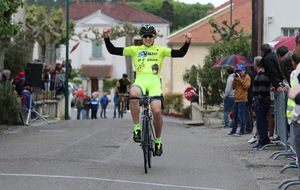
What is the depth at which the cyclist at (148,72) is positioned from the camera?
475 inches

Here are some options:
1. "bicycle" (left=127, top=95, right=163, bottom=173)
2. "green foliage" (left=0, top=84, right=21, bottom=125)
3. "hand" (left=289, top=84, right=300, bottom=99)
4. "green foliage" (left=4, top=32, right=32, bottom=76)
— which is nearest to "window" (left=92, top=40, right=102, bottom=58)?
"green foliage" (left=4, top=32, right=32, bottom=76)

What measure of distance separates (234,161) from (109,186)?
4.39 meters

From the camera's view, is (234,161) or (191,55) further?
(191,55)

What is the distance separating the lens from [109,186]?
1048 centimetres

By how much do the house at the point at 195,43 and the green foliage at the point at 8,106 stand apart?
3538cm

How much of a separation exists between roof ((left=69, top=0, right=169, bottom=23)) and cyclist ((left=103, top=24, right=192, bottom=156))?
245 feet

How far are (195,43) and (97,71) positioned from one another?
81.2ft

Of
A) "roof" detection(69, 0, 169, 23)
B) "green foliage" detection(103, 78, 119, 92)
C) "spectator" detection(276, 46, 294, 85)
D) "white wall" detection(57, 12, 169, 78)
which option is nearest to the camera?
"spectator" detection(276, 46, 294, 85)

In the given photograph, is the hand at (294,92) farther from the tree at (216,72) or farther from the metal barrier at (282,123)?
the tree at (216,72)

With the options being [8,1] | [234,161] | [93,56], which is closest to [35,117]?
[8,1]

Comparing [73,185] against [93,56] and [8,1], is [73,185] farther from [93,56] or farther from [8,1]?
[93,56]

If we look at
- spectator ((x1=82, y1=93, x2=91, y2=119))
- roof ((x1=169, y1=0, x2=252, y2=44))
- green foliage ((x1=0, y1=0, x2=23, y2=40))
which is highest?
roof ((x1=169, y1=0, x2=252, y2=44))

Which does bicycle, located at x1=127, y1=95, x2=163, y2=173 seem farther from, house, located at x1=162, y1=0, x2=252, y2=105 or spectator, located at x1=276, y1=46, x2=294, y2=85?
house, located at x1=162, y1=0, x2=252, y2=105

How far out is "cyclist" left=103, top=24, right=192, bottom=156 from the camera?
12.1 m
